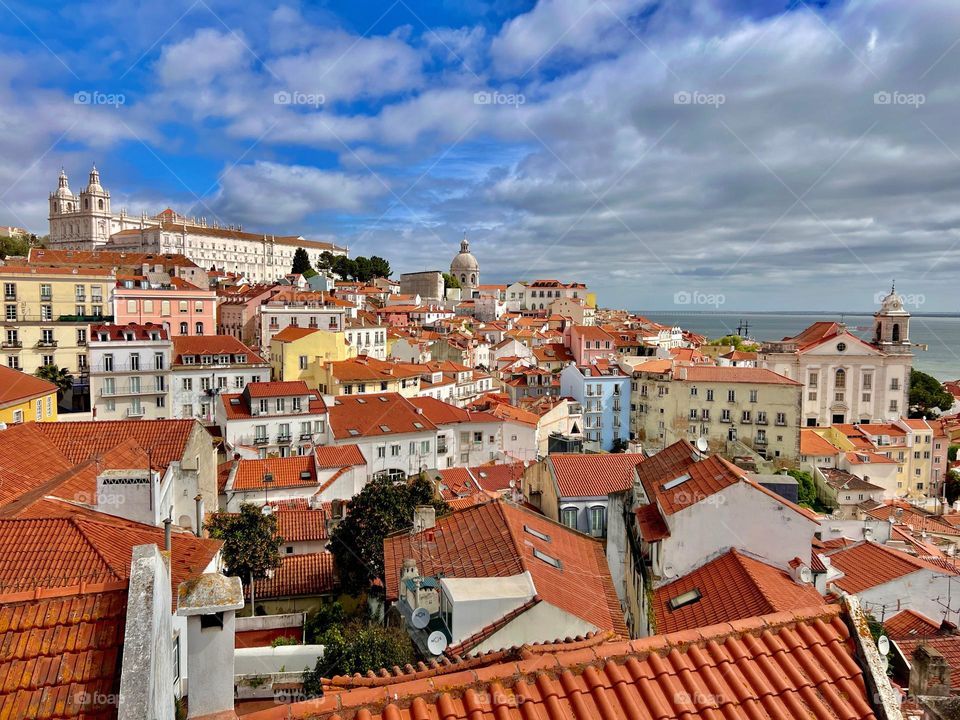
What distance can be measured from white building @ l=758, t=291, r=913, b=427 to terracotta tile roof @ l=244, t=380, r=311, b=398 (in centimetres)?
4945

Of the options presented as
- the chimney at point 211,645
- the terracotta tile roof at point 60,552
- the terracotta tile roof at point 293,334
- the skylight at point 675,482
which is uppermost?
the terracotta tile roof at point 293,334

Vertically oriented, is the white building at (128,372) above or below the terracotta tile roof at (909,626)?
above

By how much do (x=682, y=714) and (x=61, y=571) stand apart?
6.68 metres

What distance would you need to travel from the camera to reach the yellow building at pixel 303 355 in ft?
151

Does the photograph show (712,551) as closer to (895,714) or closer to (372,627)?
(372,627)

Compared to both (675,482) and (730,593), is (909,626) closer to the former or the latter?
(675,482)

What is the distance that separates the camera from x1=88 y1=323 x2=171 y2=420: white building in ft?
126

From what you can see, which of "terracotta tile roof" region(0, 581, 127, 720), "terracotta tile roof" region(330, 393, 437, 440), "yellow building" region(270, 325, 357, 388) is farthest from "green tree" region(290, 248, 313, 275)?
"terracotta tile roof" region(0, 581, 127, 720)

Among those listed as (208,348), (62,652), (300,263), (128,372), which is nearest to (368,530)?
(62,652)

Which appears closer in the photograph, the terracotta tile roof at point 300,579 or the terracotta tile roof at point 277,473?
the terracotta tile roof at point 300,579

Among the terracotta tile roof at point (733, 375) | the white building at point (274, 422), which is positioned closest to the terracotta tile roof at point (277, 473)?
the white building at point (274, 422)

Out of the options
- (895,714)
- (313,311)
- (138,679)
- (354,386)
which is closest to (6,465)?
(138,679)

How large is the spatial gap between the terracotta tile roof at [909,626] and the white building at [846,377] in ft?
177

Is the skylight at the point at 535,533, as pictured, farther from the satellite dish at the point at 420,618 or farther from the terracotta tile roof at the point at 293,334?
the terracotta tile roof at the point at 293,334
